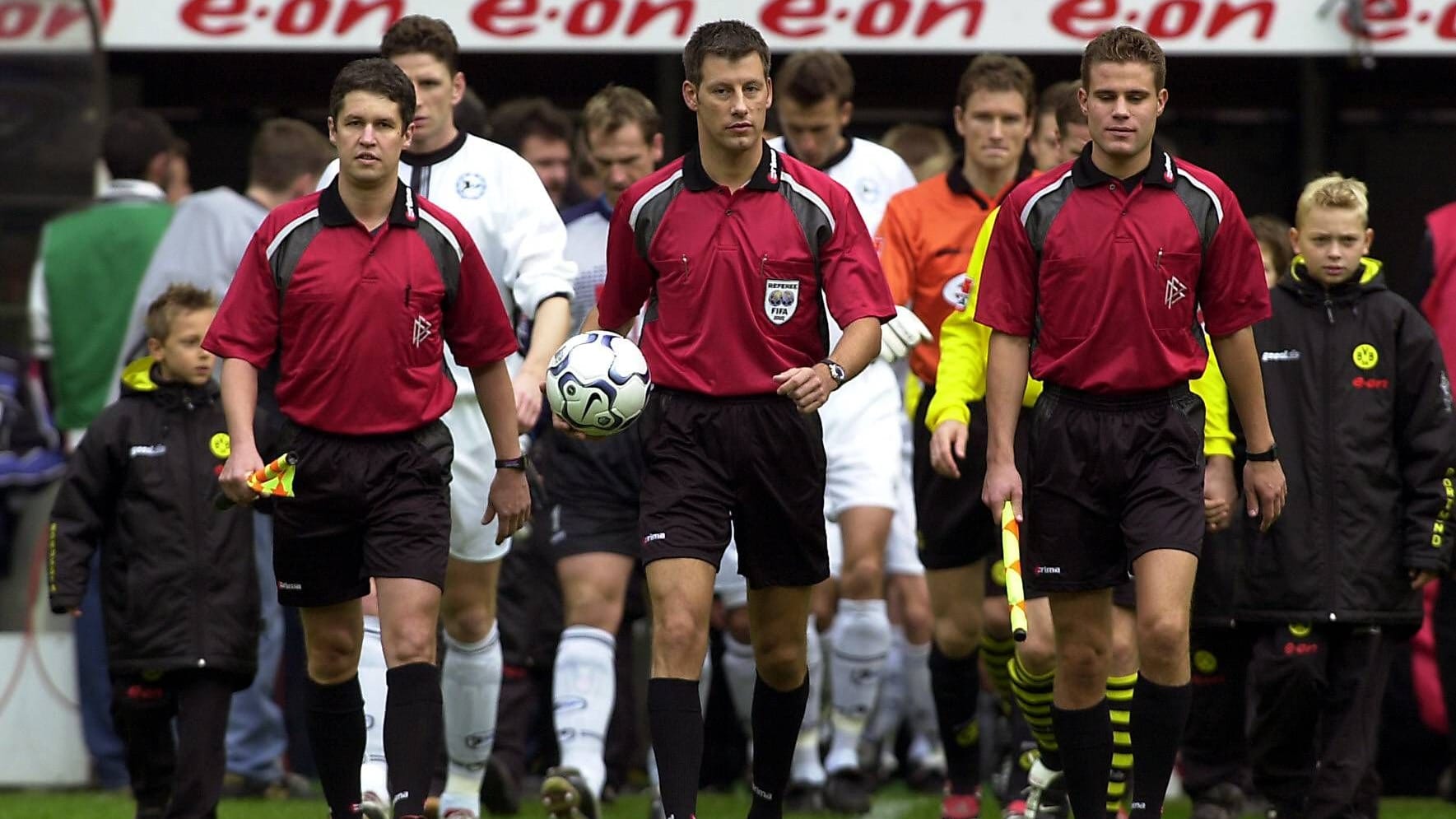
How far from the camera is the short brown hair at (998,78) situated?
9.02 meters

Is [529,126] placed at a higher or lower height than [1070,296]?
higher

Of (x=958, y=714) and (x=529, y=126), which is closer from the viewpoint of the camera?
(x=958, y=714)

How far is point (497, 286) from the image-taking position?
26.5 feet

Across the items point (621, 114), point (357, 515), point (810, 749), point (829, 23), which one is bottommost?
point (810, 749)

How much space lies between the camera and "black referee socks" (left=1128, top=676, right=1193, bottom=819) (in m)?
7.16

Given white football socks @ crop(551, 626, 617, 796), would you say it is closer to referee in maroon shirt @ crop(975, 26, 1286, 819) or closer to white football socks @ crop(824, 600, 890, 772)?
white football socks @ crop(824, 600, 890, 772)

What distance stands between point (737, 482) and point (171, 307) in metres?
2.15

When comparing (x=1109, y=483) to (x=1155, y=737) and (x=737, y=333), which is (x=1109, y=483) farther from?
(x=737, y=333)

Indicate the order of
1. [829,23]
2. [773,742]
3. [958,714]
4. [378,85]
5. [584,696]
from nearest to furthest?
[378,85], [773,742], [584,696], [958,714], [829,23]

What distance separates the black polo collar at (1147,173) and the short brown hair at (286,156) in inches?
154

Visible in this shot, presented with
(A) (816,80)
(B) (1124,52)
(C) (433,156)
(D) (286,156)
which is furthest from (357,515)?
(D) (286,156)

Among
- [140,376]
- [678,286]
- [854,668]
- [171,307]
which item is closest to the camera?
[678,286]

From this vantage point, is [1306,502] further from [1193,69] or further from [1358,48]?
[1193,69]

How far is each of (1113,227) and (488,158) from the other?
2.16 metres
